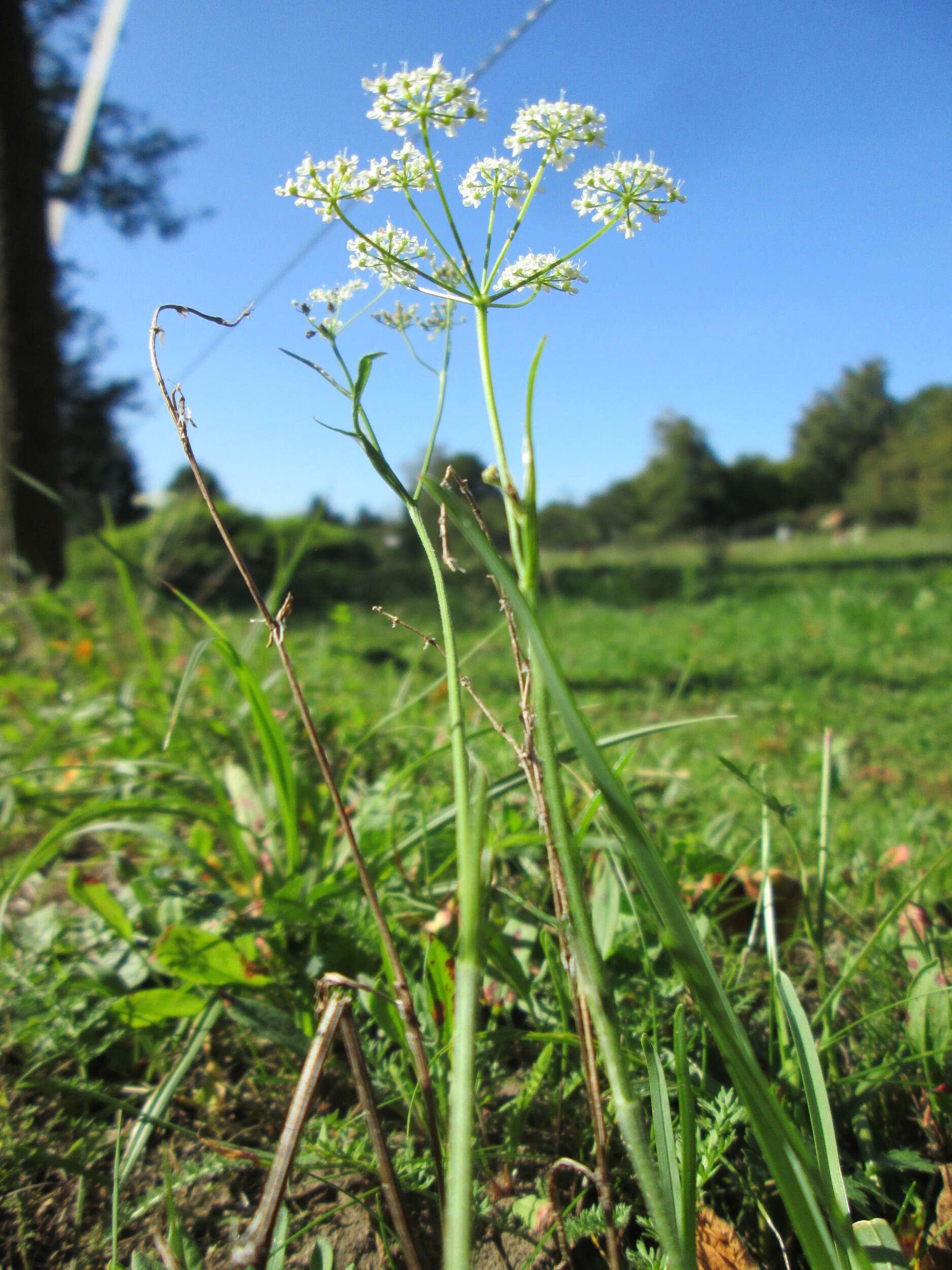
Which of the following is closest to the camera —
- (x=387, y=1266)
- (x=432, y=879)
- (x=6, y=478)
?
(x=387, y=1266)

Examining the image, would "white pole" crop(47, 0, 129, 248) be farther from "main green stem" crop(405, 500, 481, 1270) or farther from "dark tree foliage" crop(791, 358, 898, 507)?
"dark tree foliage" crop(791, 358, 898, 507)

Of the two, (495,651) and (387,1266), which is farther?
(495,651)

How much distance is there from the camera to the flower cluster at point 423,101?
48 cm

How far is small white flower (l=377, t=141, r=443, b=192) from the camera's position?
1.67 feet

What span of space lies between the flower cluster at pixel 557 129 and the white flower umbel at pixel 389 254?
91 mm

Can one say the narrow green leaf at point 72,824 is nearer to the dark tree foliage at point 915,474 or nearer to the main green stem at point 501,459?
the main green stem at point 501,459

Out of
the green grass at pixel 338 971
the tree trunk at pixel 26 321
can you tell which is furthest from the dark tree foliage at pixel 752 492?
the green grass at pixel 338 971

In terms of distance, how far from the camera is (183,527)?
3.16m

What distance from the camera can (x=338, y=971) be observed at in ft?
2.83

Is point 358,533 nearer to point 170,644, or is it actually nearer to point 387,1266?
point 170,644

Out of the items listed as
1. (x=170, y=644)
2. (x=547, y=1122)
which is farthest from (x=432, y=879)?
(x=170, y=644)

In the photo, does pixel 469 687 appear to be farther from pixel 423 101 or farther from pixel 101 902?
pixel 101 902

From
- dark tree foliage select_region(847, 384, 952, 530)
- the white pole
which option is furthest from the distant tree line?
the white pole

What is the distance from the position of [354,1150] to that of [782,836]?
994 millimetres
